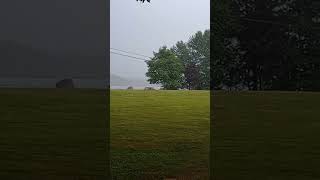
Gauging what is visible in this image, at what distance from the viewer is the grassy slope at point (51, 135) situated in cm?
578

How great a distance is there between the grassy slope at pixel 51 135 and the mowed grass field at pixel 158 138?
1.59 feet

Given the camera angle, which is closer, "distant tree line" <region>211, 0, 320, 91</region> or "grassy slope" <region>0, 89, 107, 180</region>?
"grassy slope" <region>0, 89, 107, 180</region>

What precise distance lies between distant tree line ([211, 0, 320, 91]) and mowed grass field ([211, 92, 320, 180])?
0.51 metres

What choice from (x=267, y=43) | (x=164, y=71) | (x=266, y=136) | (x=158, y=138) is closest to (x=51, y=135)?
(x=158, y=138)

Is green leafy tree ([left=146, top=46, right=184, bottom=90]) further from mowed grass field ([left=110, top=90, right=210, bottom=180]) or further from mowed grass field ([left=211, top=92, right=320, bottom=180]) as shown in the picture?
mowed grass field ([left=211, top=92, right=320, bottom=180])

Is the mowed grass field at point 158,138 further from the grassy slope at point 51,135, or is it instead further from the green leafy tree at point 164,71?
the green leafy tree at point 164,71

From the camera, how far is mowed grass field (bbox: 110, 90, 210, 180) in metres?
6.68

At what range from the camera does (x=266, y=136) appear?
26.1 ft

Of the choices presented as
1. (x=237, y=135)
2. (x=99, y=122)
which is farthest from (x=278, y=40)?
(x=99, y=122)

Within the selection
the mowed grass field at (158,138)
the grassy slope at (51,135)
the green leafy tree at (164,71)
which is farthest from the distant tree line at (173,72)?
the grassy slope at (51,135)

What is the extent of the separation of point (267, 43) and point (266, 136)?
151 inches

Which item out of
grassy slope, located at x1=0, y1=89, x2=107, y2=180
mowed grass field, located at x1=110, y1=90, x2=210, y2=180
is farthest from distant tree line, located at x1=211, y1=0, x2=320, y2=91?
grassy slope, located at x1=0, y1=89, x2=107, y2=180

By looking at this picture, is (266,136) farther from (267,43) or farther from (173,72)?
(173,72)

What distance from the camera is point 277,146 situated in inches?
284
